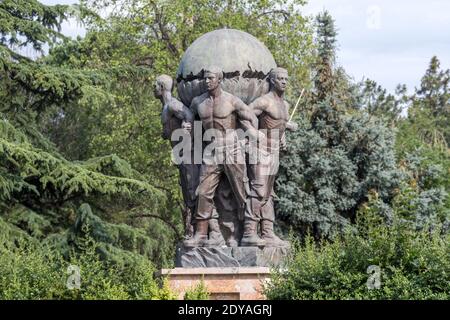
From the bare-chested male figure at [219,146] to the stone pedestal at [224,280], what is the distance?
2.05 feet

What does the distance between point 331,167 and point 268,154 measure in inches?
465

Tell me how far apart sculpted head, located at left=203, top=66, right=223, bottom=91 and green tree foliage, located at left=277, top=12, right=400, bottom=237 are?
1181 centimetres

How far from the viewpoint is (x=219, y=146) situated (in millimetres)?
15586

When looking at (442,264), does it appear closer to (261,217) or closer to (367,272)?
(367,272)

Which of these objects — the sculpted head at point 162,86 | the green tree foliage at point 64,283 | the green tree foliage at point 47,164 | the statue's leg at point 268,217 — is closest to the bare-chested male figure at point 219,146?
the statue's leg at point 268,217

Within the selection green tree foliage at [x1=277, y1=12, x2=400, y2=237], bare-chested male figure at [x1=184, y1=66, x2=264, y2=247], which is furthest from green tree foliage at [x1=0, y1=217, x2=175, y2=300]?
green tree foliage at [x1=277, y1=12, x2=400, y2=237]

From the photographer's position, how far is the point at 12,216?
24172mm

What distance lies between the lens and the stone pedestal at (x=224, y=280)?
14.9m

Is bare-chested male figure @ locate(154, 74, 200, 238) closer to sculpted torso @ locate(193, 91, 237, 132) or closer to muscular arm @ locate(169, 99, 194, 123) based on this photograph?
muscular arm @ locate(169, 99, 194, 123)

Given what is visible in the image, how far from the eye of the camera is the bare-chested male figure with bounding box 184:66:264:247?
15.5m

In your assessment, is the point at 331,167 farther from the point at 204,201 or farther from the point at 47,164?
the point at 204,201
